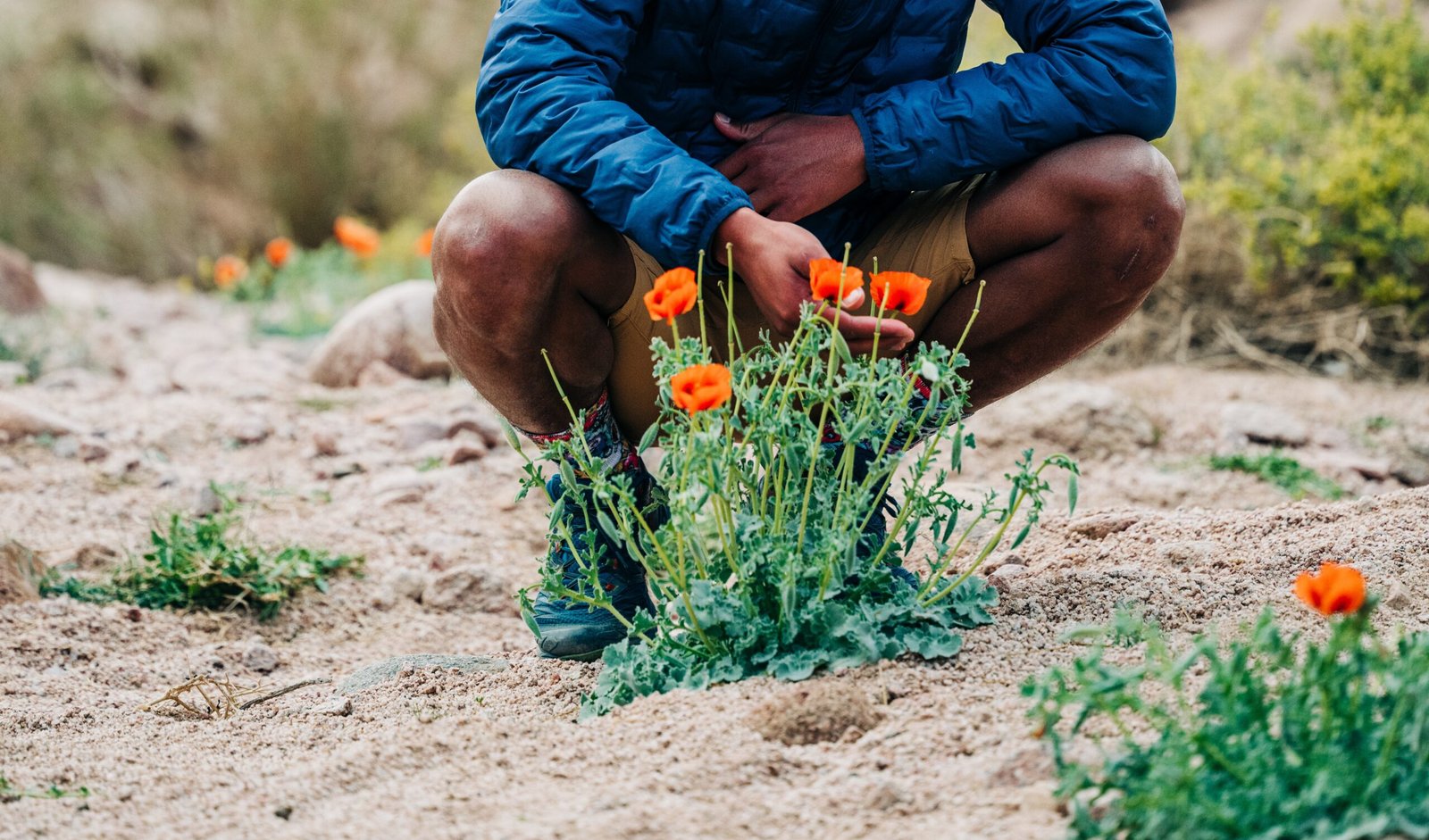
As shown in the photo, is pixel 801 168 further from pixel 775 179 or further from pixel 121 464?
pixel 121 464

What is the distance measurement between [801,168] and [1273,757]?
1.24m

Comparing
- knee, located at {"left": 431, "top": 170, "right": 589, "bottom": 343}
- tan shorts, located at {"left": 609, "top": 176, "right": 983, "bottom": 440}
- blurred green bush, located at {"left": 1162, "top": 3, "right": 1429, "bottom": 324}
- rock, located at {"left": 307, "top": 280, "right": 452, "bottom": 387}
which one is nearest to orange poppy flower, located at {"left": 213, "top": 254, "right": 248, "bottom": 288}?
rock, located at {"left": 307, "top": 280, "right": 452, "bottom": 387}

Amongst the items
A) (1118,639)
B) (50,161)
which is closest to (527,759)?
(1118,639)

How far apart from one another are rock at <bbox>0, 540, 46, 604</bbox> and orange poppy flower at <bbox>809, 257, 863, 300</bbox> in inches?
75.1

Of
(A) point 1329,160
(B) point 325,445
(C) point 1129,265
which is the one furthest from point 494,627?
(A) point 1329,160

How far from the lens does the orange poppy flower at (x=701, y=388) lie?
5.09 ft

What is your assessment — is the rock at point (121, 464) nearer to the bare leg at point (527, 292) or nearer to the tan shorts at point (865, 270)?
the bare leg at point (527, 292)

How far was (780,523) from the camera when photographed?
1.78 meters

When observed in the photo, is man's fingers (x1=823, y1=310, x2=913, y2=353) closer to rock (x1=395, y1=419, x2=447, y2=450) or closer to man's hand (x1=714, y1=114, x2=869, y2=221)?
man's hand (x1=714, y1=114, x2=869, y2=221)

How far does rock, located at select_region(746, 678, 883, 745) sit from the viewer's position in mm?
1655

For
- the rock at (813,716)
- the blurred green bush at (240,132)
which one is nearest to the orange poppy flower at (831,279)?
the rock at (813,716)

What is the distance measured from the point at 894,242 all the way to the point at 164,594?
1664mm

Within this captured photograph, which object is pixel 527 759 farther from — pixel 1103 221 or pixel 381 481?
pixel 381 481

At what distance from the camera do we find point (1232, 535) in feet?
7.83
